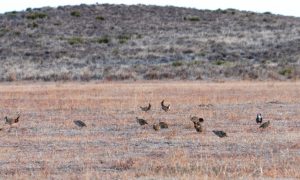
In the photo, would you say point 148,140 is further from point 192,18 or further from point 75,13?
point 75,13

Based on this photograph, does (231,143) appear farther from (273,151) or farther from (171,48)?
(171,48)

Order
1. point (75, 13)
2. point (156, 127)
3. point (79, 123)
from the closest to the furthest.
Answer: point (156, 127), point (79, 123), point (75, 13)

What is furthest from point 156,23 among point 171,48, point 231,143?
point 231,143

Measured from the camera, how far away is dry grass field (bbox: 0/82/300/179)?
1697cm

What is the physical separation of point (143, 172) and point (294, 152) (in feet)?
15.3

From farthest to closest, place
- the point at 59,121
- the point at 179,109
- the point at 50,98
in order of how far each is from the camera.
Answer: the point at 50,98 < the point at 179,109 < the point at 59,121

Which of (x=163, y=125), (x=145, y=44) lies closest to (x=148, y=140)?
(x=163, y=125)

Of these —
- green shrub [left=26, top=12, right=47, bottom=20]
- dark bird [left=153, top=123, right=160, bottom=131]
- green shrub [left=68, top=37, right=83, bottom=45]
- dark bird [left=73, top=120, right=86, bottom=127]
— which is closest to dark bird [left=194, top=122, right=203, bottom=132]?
dark bird [left=153, top=123, right=160, bottom=131]

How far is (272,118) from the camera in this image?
94.4 ft

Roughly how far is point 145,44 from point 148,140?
56.2 m

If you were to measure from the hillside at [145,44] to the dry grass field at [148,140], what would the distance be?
2160 centimetres

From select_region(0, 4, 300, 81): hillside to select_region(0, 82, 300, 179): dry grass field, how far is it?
21599 millimetres

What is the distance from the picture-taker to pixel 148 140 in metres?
22.3

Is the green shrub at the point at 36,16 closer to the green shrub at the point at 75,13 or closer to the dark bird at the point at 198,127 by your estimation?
the green shrub at the point at 75,13
